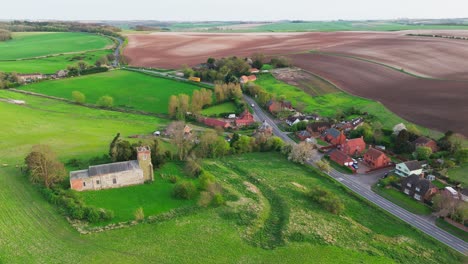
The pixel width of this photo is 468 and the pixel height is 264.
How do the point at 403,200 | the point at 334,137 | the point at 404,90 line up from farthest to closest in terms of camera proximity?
the point at 404,90 → the point at 334,137 → the point at 403,200

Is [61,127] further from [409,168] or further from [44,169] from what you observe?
[409,168]

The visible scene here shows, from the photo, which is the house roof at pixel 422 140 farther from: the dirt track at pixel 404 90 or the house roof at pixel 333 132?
the house roof at pixel 333 132

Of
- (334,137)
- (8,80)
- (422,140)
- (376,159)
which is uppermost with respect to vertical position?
(8,80)

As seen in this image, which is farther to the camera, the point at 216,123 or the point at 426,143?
the point at 216,123

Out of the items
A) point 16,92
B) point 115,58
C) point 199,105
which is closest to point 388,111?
point 199,105

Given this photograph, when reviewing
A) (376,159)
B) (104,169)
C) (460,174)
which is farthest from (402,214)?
(104,169)

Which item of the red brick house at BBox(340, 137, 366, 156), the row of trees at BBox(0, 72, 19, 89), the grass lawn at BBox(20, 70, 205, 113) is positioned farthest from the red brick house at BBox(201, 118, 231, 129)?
the row of trees at BBox(0, 72, 19, 89)

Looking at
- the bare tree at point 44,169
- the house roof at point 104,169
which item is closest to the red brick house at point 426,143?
the house roof at point 104,169
